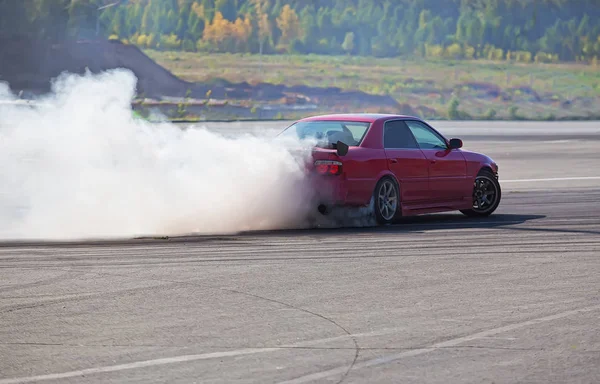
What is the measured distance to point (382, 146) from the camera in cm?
1465

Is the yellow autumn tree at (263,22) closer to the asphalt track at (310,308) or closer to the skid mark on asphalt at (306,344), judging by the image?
the asphalt track at (310,308)

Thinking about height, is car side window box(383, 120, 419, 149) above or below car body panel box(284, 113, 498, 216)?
above

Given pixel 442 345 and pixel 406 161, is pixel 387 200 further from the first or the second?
pixel 442 345

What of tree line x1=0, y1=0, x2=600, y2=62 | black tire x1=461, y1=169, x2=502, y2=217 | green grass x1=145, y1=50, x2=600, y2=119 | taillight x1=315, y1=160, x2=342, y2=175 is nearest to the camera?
taillight x1=315, y1=160, x2=342, y2=175

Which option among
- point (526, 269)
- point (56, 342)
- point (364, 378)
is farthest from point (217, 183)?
point (364, 378)

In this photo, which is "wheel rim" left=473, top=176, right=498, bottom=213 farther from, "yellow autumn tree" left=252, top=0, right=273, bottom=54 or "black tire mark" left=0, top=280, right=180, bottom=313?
"yellow autumn tree" left=252, top=0, right=273, bottom=54

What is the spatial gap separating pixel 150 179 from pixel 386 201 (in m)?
2.97

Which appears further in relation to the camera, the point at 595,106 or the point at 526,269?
the point at 595,106

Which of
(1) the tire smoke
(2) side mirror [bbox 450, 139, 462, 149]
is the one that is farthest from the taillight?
(2) side mirror [bbox 450, 139, 462, 149]

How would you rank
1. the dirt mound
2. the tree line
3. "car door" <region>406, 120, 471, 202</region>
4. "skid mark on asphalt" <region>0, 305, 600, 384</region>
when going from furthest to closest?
the tree line
the dirt mound
"car door" <region>406, 120, 471, 202</region>
"skid mark on asphalt" <region>0, 305, 600, 384</region>

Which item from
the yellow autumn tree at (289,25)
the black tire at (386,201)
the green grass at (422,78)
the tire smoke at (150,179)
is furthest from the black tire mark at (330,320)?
the yellow autumn tree at (289,25)

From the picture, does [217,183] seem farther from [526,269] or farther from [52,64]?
[52,64]

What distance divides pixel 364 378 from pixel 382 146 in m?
8.66

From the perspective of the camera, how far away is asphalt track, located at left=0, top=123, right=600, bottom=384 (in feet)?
21.1
